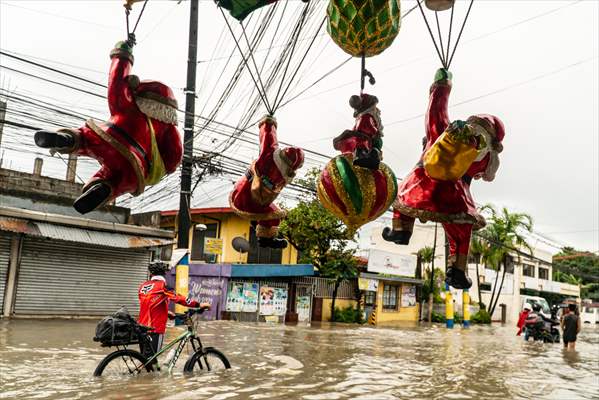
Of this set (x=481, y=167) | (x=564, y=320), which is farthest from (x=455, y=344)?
(x=481, y=167)

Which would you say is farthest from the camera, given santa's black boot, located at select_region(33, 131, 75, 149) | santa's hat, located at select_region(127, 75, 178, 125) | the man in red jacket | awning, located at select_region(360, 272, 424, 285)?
awning, located at select_region(360, 272, 424, 285)

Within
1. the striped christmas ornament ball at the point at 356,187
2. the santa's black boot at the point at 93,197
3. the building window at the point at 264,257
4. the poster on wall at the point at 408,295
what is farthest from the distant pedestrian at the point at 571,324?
the santa's black boot at the point at 93,197

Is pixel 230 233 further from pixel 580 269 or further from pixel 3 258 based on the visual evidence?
pixel 580 269

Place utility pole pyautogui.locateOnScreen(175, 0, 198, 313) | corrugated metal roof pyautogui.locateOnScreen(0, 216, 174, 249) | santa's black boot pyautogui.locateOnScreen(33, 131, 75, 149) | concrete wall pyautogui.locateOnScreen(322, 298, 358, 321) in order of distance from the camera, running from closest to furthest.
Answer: santa's black boot pyautogui.locateOnScreen(33, 131, 75, 149) → utility pole pyautogui.locateOnScreen(175, 0, 198, 313) → corrugated metal roof pyautogui.locateOnScreen(0, 216, 174, 249) → concrete wall pyautogui.locateOnScreen(322, 298, 358, 321)

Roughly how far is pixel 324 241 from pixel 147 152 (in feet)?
65.5

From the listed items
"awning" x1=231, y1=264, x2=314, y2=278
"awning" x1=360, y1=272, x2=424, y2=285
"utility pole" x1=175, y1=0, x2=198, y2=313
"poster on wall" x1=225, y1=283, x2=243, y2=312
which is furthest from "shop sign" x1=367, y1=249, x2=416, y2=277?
"utility pole" x1=175, y1=0, x2=198, y2=313

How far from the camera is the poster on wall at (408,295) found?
28.2 meters

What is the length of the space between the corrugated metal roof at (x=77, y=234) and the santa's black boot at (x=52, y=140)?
13.2 metres

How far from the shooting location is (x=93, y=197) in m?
2.23

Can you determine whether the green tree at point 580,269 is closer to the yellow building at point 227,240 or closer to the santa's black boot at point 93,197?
the yellow building at point 227,240

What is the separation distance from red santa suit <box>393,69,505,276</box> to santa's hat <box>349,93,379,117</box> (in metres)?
0.26

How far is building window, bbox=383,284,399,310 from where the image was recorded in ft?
88.6

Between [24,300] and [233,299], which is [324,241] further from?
[24,300]

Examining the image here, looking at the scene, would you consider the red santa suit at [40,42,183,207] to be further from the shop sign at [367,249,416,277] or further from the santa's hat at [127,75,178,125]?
the shop sign at [367,249,416,277]
